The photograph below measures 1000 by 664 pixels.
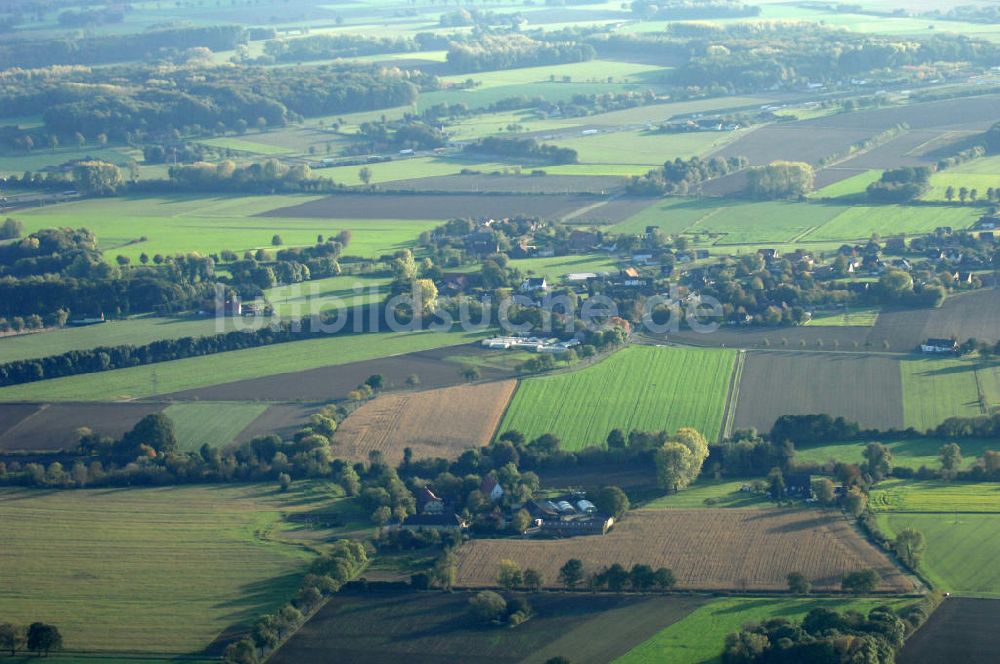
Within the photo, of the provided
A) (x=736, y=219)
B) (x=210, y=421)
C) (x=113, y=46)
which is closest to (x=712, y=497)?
(x=210, y=421)

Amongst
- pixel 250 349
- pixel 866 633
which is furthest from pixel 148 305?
pixel 866 633

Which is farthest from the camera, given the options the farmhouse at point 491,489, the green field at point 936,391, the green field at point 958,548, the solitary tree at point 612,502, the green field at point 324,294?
the green field at point 324,294

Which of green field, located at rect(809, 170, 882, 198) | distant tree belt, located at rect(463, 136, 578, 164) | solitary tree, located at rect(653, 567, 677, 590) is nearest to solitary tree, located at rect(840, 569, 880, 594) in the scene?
solitary tree, located at rect(653, 567, 677, 590)

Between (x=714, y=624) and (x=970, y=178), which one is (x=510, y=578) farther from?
(x=970, y=178)

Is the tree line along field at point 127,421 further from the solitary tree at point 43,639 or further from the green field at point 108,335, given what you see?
the solitary tree at point 43,639

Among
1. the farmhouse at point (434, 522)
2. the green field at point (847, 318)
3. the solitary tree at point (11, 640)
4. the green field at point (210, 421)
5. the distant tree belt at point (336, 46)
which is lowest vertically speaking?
the solitary tree at point (11, 640)

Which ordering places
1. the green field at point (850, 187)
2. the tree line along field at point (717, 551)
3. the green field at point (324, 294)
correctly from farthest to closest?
the green field at point (850, 187) < the green field at point (324, 294) < the tree line along field at point (717, 551)

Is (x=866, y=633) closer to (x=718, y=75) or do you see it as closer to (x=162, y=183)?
(x=162, y=183)

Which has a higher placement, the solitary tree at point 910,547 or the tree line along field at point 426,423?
the solitary tree at point 910,547

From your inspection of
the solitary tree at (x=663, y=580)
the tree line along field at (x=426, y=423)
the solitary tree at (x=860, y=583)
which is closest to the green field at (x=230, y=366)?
the tree line along field at (x=426, y=423)
